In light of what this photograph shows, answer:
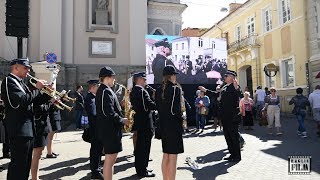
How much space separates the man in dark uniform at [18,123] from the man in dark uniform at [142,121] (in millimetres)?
2371

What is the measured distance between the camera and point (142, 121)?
6.98 meters

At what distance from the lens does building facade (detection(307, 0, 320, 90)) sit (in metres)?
19.6

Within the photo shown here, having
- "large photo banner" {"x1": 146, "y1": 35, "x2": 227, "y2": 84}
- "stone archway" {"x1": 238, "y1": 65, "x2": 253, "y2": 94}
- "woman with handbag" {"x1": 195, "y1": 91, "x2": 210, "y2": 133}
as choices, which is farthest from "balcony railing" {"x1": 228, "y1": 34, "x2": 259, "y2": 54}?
"woman with handbag" {"x1": 195, "y1": 91, "x2": 210, "y2": 133}

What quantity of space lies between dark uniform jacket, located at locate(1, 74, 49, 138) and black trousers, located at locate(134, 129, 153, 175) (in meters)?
2.43

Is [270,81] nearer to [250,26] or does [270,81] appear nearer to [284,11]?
[284,11]

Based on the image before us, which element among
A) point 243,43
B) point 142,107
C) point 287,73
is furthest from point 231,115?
point 243,43

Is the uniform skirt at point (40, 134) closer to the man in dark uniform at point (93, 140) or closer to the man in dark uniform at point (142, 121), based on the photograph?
the man in dark uniform at point (93, 140)

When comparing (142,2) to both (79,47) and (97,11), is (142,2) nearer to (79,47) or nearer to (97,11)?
(97,11)

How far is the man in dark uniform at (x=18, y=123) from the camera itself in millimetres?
4777

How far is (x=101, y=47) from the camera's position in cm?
1942

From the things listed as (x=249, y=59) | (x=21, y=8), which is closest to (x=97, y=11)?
(x=21, y=8)

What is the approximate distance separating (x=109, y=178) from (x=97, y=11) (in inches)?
629

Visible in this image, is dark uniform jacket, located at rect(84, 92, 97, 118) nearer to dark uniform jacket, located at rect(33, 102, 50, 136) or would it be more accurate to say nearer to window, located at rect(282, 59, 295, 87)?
dark uniform jacket, located at rect(33, 102, 50, 136)

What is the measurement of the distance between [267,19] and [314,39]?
6694 mm
